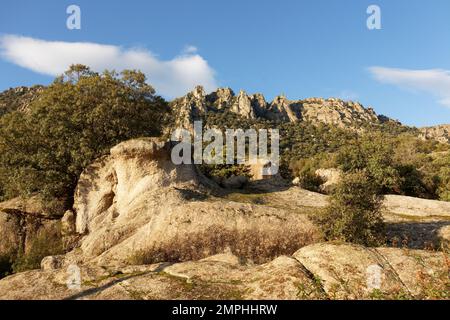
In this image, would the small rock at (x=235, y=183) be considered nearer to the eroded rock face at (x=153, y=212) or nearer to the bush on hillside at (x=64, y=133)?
the eroded rock face at (x=153, y=212)

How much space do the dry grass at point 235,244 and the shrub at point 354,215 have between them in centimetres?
113

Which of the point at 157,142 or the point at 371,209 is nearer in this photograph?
the point at 371,209

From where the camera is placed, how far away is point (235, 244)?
62.5ft

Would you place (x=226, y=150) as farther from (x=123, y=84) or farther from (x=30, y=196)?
(x=30, y=196)

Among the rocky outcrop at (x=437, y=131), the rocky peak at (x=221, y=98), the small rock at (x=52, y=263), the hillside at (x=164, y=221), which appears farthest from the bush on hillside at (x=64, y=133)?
the rocky outcrop at (x=437, y=131)

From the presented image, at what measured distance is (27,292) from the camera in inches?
439

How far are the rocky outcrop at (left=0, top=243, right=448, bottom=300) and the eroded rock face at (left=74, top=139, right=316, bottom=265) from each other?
579cm

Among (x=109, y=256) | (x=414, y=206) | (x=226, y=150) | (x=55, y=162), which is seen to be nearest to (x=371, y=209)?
(x=414, y=206)

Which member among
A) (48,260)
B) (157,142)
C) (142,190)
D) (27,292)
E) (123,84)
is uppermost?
(123,84)

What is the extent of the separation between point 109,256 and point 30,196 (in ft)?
47.1

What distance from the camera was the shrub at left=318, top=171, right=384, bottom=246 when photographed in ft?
62.1

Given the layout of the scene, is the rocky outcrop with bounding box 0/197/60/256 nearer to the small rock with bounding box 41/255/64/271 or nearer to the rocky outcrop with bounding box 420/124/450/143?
the small rock with bounding box 41/255/64/271

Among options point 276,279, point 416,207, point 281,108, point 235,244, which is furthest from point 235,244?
point 281,108

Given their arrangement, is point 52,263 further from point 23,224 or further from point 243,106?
point 243,106
